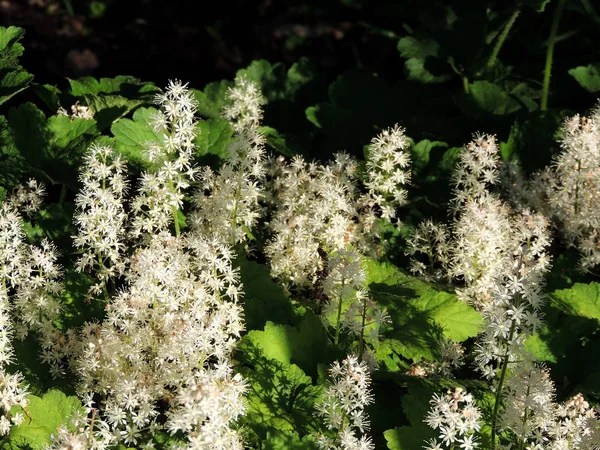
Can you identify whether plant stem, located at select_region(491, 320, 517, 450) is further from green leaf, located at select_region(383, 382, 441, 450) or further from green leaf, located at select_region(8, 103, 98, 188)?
green leaf, located at select_region(8, 103, 98, 188)

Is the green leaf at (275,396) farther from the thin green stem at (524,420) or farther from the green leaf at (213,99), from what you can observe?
the green leaf at (213,99)

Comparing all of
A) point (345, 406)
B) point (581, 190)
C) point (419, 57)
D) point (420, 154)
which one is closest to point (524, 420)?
point (345, 406)

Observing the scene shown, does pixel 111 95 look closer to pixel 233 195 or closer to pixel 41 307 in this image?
pixel 233 195

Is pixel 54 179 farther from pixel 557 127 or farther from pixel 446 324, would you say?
pixel 557 127

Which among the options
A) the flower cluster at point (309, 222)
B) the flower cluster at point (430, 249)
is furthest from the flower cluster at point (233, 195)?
the flower cluster at point (430, 249)

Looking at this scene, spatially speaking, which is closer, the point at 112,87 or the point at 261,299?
the point at 261,299

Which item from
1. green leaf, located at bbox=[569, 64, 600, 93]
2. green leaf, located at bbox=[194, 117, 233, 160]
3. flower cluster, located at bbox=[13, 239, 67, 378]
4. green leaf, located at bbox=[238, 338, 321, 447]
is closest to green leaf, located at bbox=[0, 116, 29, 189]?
flower cluster, located at bbox=[13, 239, 67, 378]

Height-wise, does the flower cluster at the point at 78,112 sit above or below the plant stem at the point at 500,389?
above
